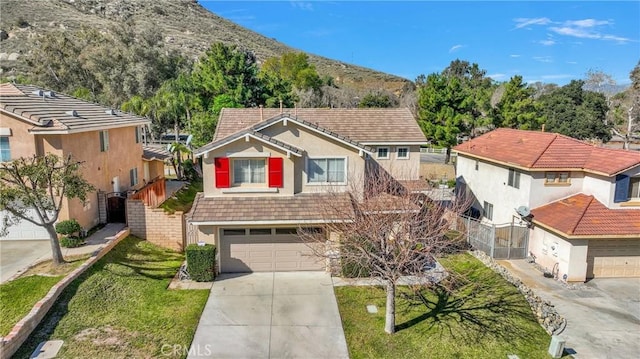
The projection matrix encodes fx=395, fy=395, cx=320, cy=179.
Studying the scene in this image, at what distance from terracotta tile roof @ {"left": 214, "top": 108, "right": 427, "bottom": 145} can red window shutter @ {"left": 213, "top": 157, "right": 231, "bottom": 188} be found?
5858 mm

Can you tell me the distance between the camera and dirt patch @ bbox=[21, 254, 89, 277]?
15586 millimetres

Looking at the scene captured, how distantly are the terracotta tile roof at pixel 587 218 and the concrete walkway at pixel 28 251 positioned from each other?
2113 centimetres

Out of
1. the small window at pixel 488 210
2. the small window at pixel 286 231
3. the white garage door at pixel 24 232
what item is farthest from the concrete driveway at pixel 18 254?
the small window at pixel 488 210

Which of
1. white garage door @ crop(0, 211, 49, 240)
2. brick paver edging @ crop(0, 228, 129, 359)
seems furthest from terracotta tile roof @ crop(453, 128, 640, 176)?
white garage door @ crop(0, 211, 49, 240)

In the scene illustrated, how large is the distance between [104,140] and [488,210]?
23.6 m

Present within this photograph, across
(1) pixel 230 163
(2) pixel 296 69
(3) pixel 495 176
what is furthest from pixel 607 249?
(2) pixel 296 69

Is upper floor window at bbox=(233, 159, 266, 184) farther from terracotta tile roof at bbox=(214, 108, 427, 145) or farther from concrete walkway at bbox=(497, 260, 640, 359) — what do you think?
concrete walkway at bbox=(497, 260, 640, 359)

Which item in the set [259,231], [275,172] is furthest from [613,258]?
[259,231]

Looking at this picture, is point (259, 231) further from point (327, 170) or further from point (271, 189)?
point (327, 170)

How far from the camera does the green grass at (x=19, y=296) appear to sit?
1269 cm

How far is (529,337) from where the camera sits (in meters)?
13.4

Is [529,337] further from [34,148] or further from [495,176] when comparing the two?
[34,148]

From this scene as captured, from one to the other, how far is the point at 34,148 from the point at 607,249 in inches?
1076

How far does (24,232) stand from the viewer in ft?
63.7
